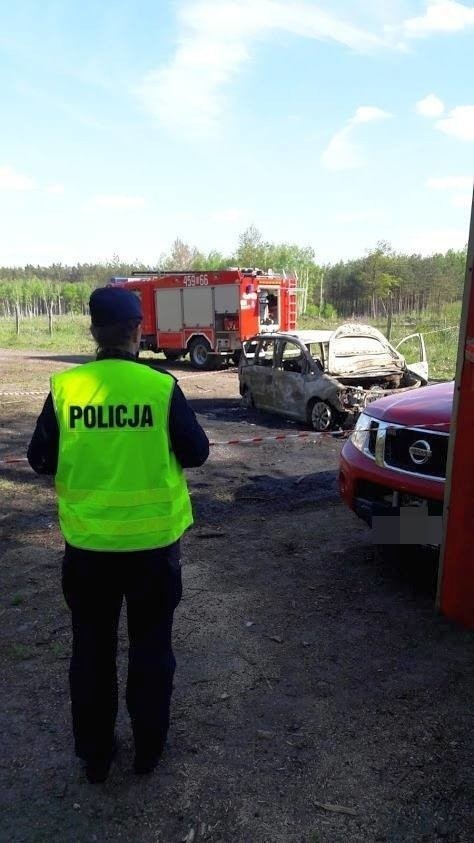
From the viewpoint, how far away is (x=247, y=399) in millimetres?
11094

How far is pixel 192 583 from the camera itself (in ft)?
13.7

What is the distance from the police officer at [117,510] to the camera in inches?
86.8

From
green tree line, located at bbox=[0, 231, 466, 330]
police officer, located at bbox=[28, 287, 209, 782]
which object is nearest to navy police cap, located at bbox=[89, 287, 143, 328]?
police officer, located at bbox=[28, 287, 209, 782]

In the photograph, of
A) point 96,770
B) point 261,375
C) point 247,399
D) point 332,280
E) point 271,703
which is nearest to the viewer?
point 96,770

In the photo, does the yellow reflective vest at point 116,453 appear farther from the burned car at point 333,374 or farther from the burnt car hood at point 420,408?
the burned car at point 333,374

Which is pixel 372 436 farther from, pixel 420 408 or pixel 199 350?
pixel 199 350

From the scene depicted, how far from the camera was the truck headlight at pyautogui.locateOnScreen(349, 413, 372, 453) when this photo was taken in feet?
14.2

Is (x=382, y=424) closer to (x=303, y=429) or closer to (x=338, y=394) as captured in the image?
(x=338, y=394)

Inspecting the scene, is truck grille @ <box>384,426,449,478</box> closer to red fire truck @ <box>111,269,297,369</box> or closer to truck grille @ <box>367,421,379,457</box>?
truck grille @ <box>367,421,379,457</box>

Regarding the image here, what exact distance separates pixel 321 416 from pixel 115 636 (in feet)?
23.7

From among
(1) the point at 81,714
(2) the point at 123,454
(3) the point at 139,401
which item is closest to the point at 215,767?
(1) the point at 81,714

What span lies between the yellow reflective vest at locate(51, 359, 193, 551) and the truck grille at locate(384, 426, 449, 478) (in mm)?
2035

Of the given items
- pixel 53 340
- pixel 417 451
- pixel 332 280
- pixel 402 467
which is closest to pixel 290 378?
pixel 402 467

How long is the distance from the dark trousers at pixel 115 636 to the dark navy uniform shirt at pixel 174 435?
1.10 ft
